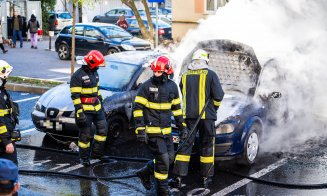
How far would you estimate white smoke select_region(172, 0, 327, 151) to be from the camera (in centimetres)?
1012

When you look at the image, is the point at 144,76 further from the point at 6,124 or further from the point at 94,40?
the point at 94,40

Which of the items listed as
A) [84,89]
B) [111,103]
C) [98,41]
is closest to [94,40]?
[98,41]

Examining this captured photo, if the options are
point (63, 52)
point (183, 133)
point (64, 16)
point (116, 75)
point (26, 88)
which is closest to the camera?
point (183, 133)

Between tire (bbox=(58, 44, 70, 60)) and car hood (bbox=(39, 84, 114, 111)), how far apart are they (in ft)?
40.5

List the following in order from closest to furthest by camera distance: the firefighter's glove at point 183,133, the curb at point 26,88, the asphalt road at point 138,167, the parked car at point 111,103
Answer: the firefighter's glove at point 183,133 < the asphalt road at point 138,167 < the parked car at point 111,103 < the curb at point 26,88

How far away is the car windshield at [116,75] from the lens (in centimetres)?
1035

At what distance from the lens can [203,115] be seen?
7.75m

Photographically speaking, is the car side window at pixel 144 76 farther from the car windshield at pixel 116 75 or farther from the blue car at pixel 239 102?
the blue car at pixel 239 102

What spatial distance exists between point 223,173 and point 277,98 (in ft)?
6.00

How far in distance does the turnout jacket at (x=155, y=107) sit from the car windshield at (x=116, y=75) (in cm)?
289

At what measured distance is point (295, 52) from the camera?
10445 millimetres

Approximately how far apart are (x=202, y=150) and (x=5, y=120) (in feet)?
8.66

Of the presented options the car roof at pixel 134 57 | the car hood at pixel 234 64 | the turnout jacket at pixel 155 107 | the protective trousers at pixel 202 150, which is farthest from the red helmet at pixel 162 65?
the car roof at pixel 134 57

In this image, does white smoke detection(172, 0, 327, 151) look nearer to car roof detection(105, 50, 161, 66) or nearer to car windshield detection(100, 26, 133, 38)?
car roof detection(105, 50, 161, 66)
